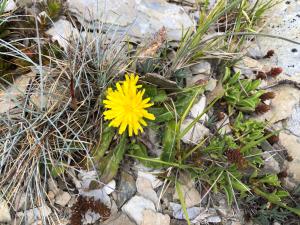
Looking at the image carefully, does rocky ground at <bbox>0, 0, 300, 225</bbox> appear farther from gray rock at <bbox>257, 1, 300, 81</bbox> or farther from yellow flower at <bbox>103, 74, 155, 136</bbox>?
yellow flower at <bbox>103, 74, 155, 136</bbox>

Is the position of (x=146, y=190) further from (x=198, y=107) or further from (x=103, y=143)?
(x=198, y=107)

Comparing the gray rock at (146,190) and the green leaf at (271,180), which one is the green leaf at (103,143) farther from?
the green leaf at (271,180)

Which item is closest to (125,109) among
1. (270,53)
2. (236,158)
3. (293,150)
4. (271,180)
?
Result: (236,158)

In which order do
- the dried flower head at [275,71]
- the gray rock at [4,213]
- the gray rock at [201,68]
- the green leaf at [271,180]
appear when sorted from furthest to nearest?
the dried flower head at [275,71] → the gray rock at [201,68] → the green leaf at [271,180] → the gray rock at [4,213]

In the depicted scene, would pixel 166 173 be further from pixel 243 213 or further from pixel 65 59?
pixel 65 59

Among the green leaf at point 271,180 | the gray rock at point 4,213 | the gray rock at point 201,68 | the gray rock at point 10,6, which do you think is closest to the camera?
the gray rock at point 4,213

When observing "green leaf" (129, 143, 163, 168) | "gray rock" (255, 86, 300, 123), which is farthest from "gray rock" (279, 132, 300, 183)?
"green leaf" (129, 143, 163, 168)

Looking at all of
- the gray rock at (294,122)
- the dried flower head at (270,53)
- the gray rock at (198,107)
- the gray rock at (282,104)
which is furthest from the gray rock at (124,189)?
the dried flower head at (270,53)
